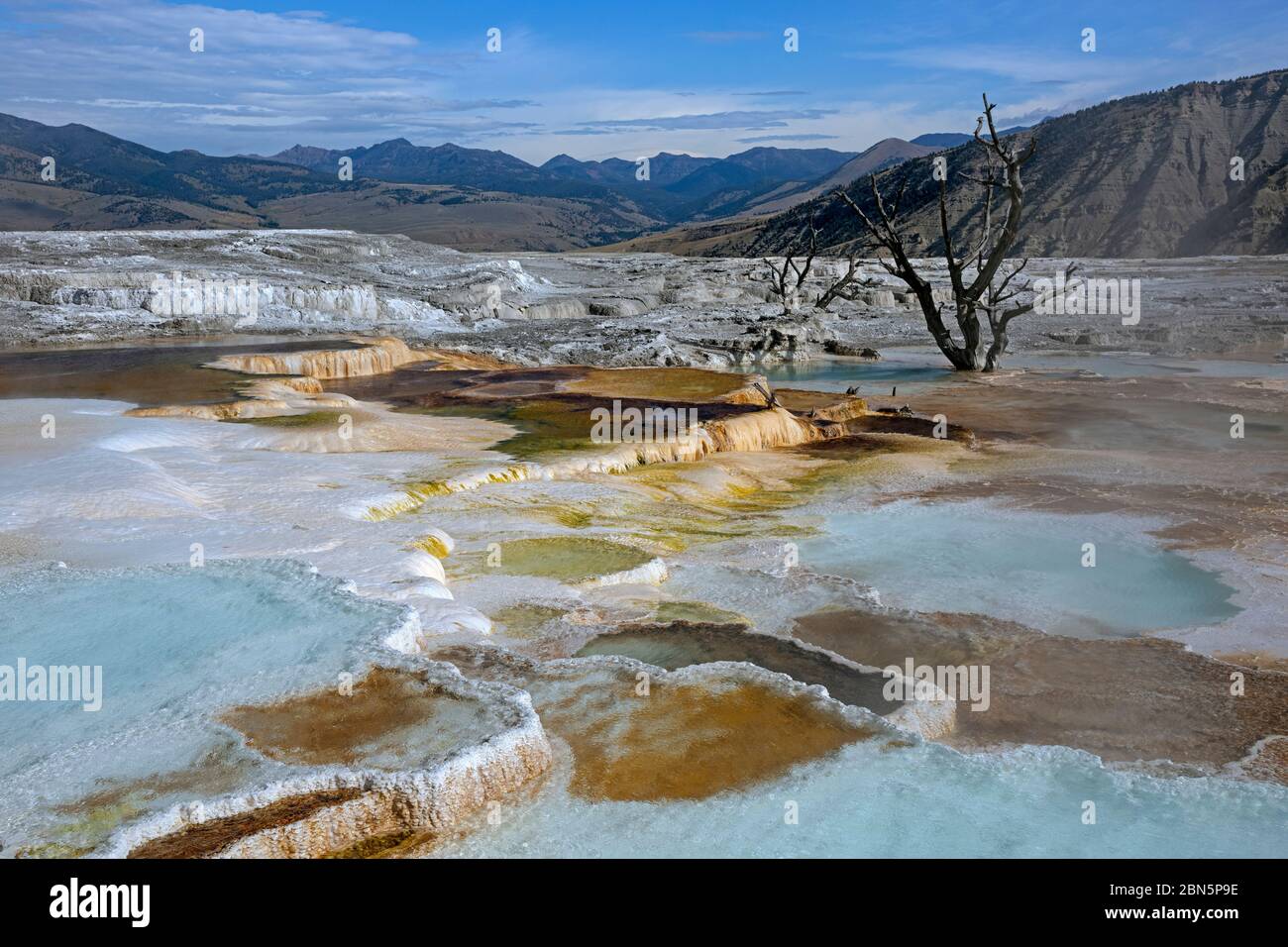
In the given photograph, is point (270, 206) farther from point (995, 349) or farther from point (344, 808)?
point (344, 808)

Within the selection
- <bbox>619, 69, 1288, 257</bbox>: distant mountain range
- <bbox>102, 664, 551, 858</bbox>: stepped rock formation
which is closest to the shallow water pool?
<bbox>102, 664, 551, 858</bbox>: stepped rock formation

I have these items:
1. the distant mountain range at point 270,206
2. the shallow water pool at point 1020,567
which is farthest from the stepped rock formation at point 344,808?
the distant mountain range at point 270,206

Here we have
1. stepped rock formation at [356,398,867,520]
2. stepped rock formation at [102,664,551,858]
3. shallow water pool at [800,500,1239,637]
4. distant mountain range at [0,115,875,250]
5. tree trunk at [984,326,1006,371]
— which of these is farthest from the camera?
distant mountain range at [0,115,875,250]

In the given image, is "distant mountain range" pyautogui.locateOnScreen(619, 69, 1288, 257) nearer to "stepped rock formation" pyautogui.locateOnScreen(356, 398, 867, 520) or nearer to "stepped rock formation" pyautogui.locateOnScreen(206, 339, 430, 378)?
"stepped rock formation" pyautogui.locateOnScreen(206, 339, 430, 378)

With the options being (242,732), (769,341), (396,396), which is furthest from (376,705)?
(769,341)

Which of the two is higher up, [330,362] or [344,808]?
[330,362]

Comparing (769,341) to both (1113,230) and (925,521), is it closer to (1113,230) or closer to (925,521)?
(925,521)

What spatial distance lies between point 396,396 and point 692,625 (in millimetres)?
9094

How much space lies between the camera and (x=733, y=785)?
4.28 metres

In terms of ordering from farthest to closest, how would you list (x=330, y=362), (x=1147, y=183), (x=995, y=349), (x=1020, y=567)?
1. (x=1147, y=183)
2. (x=995, y=349)
3. (x=330, y=362)
4. (x=1020, y=567)

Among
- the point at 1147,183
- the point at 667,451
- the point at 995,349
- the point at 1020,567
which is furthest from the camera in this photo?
the point at 1147,183

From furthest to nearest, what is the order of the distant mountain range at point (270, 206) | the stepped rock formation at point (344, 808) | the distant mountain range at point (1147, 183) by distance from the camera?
1. the distant mountain range at point (270, 206)
2. the distant mountain range at point (1147, 183)
3. the stepped rock formation at point (344, 808)

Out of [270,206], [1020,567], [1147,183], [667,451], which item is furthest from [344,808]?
[270,206]

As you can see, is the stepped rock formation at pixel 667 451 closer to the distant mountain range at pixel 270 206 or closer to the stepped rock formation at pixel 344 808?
the stepped rock formation at pixel 344 808
